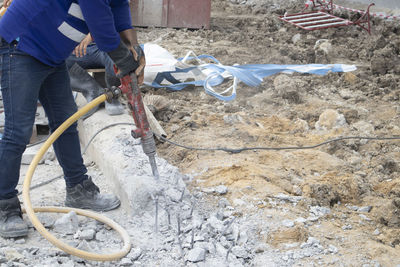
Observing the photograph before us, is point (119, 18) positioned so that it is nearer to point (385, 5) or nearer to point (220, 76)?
point (220, 76)

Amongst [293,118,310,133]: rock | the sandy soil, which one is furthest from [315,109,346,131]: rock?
[293,118,310,133]: rock

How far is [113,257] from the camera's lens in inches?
104

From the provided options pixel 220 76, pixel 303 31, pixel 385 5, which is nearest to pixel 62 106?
pixel 220 76

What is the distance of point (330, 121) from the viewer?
506 cm

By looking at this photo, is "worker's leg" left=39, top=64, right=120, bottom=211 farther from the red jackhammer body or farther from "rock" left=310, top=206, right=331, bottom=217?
"rock" left=310, top=206, right=331, bottom=217

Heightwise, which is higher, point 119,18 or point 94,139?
point 119,18

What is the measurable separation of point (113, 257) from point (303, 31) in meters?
7.63

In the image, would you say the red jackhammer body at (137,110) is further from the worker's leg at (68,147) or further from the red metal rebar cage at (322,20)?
the red metal rebar cage at (322,20)

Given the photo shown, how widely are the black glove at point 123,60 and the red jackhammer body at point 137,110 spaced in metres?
0.06

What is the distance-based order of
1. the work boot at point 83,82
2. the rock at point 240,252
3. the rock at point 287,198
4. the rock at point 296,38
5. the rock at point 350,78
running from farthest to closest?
the rock at point 296,38 < the rock at point 350,78 < the work boot at point 83,82 < the rock at point 287,198 < the rock at point 240,252

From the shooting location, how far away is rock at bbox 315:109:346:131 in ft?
16.5

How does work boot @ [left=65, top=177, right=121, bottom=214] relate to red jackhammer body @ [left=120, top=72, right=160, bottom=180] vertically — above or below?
below

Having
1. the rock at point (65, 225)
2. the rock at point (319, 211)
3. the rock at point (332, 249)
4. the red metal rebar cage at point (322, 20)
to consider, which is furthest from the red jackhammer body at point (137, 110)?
the red metal rebar cage at point (322, 20)

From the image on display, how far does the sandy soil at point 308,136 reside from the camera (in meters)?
3.19
